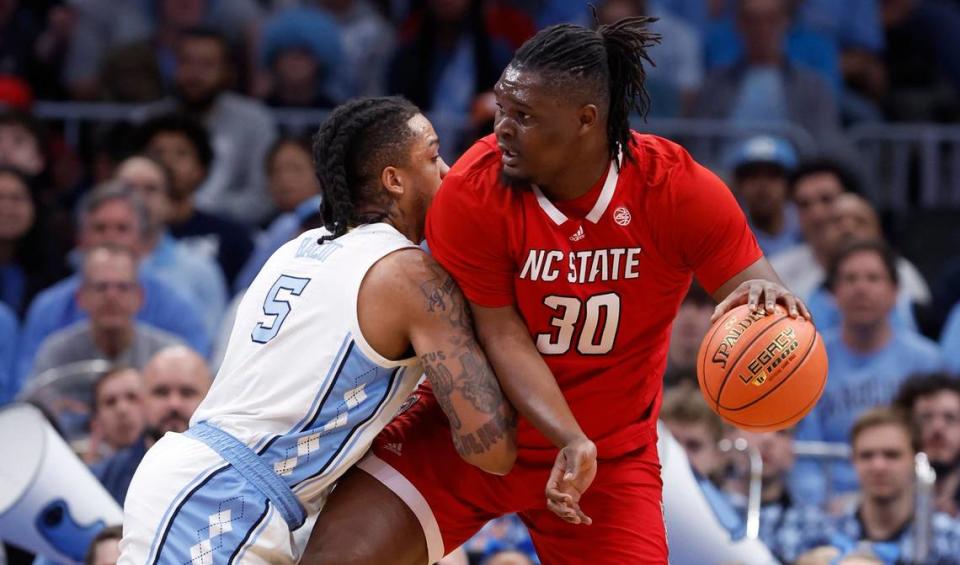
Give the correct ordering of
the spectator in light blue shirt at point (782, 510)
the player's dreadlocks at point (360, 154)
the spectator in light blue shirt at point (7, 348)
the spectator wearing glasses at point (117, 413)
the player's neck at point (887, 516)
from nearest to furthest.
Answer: the player's dreadlocks at point (360, 154), the player's neck at point (887, 516), the spectator in light blue shirt at point (782, 510), the spectator wearing glasses at point (117, 413), the spectator in light blue shirt at point (7, 348)

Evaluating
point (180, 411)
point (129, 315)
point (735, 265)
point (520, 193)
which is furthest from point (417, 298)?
point (129, 315)

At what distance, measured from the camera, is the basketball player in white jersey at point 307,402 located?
440 cm

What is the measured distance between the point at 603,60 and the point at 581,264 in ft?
1.87

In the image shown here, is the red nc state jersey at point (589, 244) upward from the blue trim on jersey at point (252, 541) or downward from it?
upward

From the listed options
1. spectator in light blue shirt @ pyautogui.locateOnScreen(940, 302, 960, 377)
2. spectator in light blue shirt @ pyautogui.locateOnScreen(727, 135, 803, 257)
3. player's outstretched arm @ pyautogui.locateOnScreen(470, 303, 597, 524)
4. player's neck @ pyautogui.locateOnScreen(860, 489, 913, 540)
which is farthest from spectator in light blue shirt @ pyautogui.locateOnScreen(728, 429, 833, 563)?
player's outstretched arm @ pyautogui.locateOnScreen(470, 303, 597, 524)

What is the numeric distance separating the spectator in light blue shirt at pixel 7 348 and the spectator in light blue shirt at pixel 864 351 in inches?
156

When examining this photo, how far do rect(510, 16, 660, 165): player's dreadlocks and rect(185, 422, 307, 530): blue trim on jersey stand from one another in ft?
4.20

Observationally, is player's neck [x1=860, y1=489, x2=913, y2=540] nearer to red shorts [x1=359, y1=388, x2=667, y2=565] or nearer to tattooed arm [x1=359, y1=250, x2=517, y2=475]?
red shorts [x1=359, y1=388, x2=667, y2=565]

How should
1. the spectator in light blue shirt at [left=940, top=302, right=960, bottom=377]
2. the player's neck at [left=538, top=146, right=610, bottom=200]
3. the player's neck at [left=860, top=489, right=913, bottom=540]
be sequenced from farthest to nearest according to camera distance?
the spectator in light blue shirt at [left=940, top=302, right=960, bottom=377]
the player's neck at [left=860, top=489, right=913, bottom=540]
the player's neck at [left=538, top=146, right=610, bottom=200]

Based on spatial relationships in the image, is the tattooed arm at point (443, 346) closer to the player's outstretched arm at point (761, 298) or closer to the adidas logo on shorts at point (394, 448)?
the adidas logo on shorts at point (394, 448)

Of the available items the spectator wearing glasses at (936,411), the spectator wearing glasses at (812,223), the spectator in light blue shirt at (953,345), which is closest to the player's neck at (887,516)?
the spectator wearing glasses at (936,411)

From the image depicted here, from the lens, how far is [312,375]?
4.46 m

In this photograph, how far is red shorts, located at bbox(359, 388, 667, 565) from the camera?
476cm

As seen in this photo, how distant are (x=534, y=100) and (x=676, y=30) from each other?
5989mm
